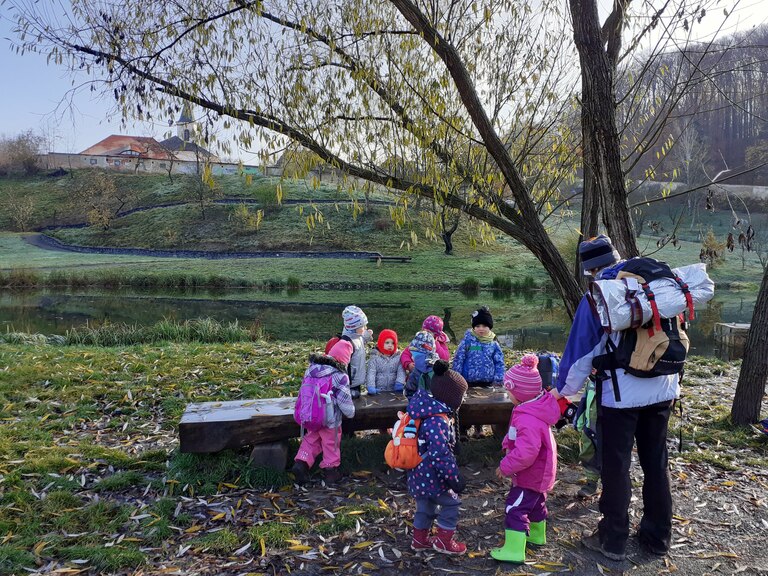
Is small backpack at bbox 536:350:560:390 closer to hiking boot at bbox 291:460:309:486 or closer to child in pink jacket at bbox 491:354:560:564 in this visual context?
child in pink jacket at bbox 491:354:560:564

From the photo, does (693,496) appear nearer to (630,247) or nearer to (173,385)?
(630,247)

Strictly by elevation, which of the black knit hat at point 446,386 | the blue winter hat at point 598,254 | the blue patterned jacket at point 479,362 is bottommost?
the blue patterned jacket at point 479,362

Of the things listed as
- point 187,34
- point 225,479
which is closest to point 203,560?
point 225,479

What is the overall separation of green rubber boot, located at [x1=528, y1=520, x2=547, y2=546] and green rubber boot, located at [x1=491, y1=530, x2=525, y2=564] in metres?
0.23

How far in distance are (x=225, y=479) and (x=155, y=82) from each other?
405 centimetres

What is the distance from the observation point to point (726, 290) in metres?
29.0

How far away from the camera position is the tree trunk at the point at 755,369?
241 inches

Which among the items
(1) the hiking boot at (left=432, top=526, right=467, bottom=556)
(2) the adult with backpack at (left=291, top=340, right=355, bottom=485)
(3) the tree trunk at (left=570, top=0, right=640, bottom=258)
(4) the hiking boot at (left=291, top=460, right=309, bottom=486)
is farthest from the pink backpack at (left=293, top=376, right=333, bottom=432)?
(3) the tree trunk at (left=570, top=0, right=640, bottom=258)

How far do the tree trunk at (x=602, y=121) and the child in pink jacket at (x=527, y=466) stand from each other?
2.44 meters

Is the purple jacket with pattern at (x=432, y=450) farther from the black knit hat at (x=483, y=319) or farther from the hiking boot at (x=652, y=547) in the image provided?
the black knit hat at (x=483, y=319)

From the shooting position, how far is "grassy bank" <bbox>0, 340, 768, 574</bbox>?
385 centimetres

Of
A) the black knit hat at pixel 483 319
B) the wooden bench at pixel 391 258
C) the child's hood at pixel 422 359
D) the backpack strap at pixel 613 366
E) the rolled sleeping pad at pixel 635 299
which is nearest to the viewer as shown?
the rolled sleeping pad at pixel 635 299

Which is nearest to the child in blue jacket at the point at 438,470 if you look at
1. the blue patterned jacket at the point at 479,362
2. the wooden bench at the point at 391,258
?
the blue patterned jacket at the point at 479,362

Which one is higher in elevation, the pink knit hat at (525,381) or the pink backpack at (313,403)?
the pink knit hat at (525,381)
